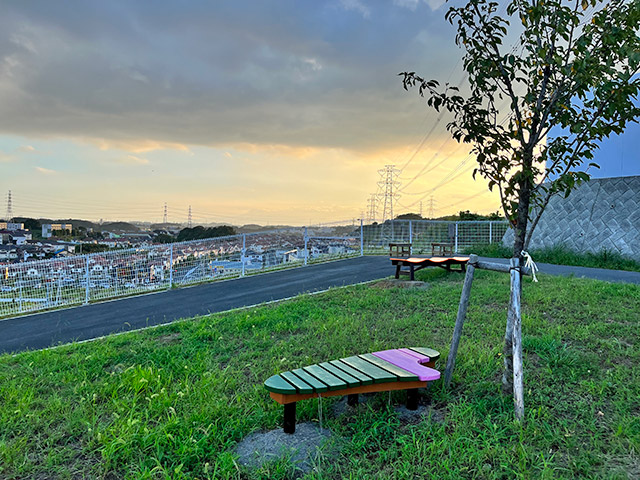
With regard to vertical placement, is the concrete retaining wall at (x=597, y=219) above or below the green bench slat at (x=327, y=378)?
above

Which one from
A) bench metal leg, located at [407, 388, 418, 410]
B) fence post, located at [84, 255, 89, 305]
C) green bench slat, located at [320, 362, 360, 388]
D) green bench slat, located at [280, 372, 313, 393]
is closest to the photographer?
green bench slat, located at [280, 372, 313, 393]

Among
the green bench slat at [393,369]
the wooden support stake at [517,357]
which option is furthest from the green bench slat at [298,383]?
the wooden support stake at [517,357]

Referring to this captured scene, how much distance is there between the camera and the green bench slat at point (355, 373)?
2.73 m

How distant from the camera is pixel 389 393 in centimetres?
314

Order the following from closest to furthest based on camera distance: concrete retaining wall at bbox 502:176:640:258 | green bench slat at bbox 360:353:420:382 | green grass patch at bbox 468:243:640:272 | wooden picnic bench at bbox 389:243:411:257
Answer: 1. green bench slat at bbox 360:353:420:382
2. wooden picnic bench at bbox 389:243:411:257
3. green grass patch at bbox 468:243:640:272
4. concrete retaining wall at bbox 502:176:640:258

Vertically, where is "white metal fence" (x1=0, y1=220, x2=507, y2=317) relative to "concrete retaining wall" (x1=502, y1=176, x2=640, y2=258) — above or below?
below

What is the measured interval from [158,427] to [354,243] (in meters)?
12.2

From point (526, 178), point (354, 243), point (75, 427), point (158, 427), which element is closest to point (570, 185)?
point (526, 178)

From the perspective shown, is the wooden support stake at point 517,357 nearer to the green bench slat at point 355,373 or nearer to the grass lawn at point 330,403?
the grass lawn at point 330,403

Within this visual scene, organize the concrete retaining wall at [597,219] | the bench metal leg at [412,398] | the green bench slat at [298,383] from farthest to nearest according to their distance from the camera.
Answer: the concrete retaining wall at [597,219]
the bench metal leg at [412,398]
the green bench slat at [298,383]

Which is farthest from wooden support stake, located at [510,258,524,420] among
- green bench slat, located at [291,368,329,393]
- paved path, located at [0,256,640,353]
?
paved path, located at [0,256,640,353]

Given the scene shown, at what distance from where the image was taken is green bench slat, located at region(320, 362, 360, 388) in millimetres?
2689

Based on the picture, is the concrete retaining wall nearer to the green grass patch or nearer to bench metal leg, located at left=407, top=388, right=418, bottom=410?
the green grass patch

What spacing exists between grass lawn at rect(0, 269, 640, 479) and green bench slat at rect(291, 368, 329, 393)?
0.34 m
